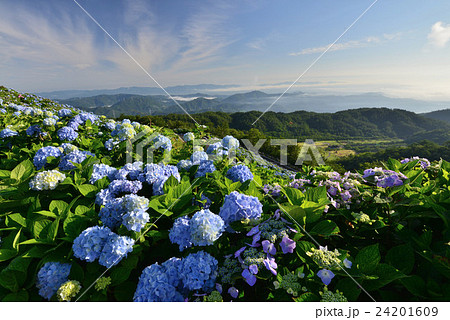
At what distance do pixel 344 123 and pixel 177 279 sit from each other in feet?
497

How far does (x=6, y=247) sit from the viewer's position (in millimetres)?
2012

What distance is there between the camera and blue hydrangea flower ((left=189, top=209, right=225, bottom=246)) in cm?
169

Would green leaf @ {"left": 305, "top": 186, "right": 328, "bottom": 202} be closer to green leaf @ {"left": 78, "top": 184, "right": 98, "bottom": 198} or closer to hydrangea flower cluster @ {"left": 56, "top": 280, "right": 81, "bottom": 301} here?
hydrangea flower cluster @ {"left": 56, "top": 280, "right": 81, "bottom": 301}

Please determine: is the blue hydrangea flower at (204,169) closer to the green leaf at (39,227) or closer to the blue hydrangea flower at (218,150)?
the blue hydrangea flower at (218,150)

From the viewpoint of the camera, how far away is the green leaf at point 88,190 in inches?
98.3

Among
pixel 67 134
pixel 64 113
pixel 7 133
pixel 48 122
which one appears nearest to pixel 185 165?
pixel 67 134

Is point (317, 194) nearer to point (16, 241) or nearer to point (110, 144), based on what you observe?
point (16, 241)

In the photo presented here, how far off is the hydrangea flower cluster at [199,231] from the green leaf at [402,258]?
1283 mm

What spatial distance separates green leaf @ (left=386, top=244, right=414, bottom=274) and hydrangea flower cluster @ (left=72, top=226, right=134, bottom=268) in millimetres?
1988

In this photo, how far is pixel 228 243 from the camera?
1981mm

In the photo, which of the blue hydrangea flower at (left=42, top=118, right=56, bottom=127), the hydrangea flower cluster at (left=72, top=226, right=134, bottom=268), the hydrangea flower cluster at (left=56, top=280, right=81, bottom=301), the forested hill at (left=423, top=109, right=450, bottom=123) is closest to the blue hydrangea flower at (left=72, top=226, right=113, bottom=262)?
the hydrangea flower cluster at (left=72, top=226, right=134, bottom=268)

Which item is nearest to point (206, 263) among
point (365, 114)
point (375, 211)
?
point (375, 211)

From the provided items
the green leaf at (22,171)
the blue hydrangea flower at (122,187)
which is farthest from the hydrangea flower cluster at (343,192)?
the green leaf at (22,171)
